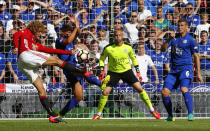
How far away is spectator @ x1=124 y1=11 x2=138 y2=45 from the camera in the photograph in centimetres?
1218

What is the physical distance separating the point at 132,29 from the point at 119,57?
9.20 feet

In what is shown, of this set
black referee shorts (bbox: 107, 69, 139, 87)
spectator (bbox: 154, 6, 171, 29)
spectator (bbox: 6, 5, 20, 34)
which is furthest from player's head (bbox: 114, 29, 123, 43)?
spectator (bbox: 6, 5, 20, 34)

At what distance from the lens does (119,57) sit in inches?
381

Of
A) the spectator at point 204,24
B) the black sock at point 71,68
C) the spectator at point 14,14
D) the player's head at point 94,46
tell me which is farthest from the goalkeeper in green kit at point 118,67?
the spectator at point 14,14

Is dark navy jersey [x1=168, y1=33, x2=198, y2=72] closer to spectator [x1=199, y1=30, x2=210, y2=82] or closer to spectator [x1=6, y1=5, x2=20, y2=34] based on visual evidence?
spectator [x1=199, y1=30, x2=210, y2=82]

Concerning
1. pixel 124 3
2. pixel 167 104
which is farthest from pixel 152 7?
pixel 167 104

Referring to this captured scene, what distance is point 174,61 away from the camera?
29.0 feet

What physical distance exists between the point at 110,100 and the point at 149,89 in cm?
107

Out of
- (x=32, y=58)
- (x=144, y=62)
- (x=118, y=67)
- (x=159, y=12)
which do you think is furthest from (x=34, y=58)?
(x=159, y=12)

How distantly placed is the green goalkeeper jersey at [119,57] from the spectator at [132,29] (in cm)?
236

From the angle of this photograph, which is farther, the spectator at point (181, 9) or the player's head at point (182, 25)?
the spectator at point (181, 9)

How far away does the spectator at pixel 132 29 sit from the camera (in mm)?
12180

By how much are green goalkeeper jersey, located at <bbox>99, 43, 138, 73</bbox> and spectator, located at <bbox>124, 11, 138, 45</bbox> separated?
236 centimetres

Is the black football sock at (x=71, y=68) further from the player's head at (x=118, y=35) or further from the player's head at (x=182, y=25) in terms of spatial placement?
the player's head at (x=182, y=25)
